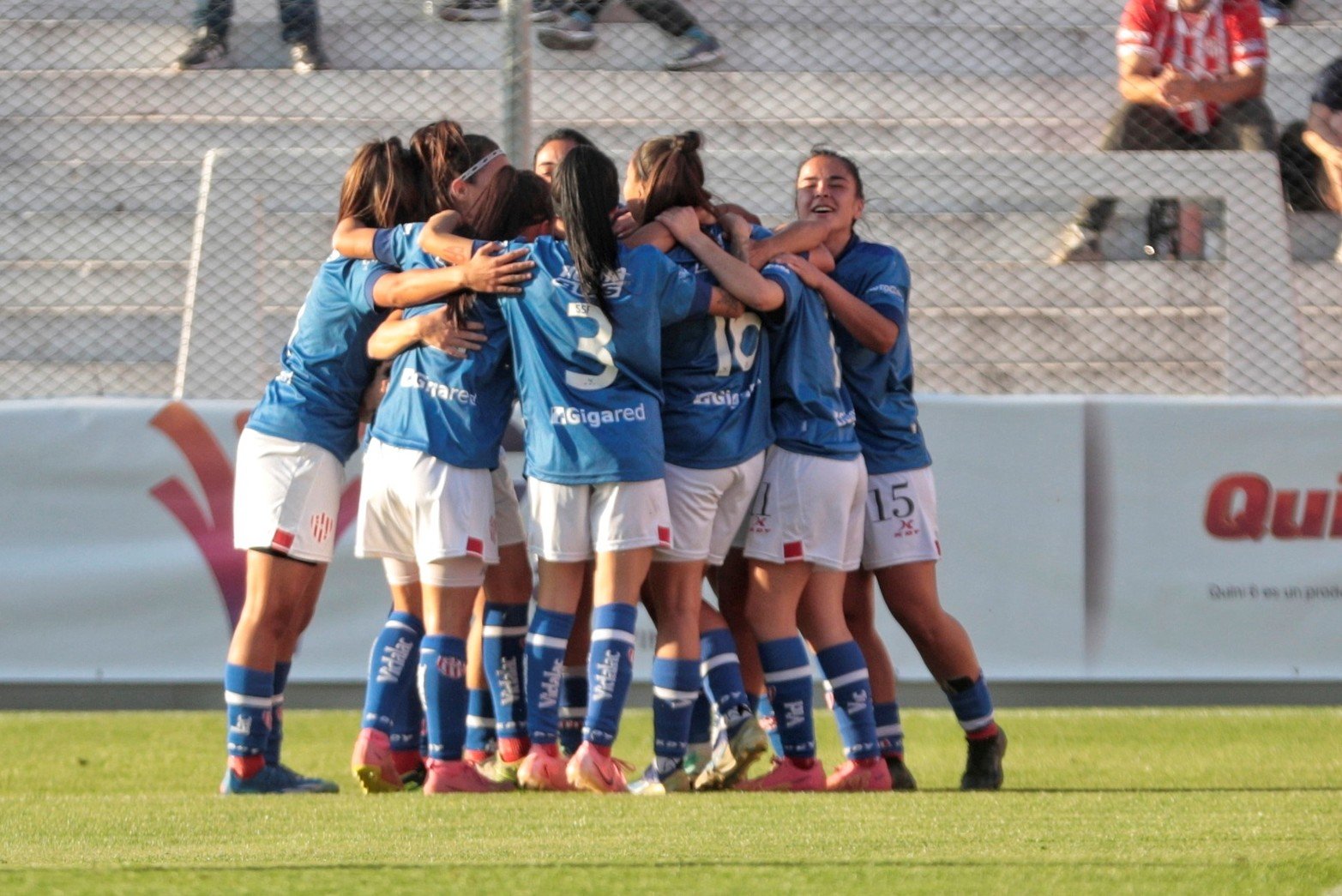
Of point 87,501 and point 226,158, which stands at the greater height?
point 226,158

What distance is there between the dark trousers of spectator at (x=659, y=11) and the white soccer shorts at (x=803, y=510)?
11.6 ft

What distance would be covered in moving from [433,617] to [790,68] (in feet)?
14.9

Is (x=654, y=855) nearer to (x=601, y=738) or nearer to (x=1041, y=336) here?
(x=601, y=738)

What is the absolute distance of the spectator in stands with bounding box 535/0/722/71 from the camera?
757 cm

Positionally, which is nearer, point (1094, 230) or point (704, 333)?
point (704, 333)

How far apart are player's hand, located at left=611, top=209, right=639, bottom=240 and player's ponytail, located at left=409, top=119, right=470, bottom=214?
1.71ft

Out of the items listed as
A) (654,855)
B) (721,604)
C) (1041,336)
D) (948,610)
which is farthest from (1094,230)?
(654,855)

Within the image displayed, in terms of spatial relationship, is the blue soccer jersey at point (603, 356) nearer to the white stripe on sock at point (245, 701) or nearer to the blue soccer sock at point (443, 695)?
the blue soccer sock at point (443, 695)

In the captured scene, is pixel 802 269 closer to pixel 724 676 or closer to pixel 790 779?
pixel 724 676

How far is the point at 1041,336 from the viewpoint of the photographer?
765cm

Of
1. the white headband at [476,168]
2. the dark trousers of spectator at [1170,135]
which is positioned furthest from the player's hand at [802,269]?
the dark trousers of spectator at [1170,135]

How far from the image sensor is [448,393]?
4512 millimetres

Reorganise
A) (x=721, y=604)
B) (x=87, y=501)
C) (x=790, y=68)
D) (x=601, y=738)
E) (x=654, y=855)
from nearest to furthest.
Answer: (x=654, y=855) → (x=601, y=738) → (x=721, y=604) → (x=87, y=501) → (x=790, y=68)

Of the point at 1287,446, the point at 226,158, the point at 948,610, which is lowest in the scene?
the point at 948,610
